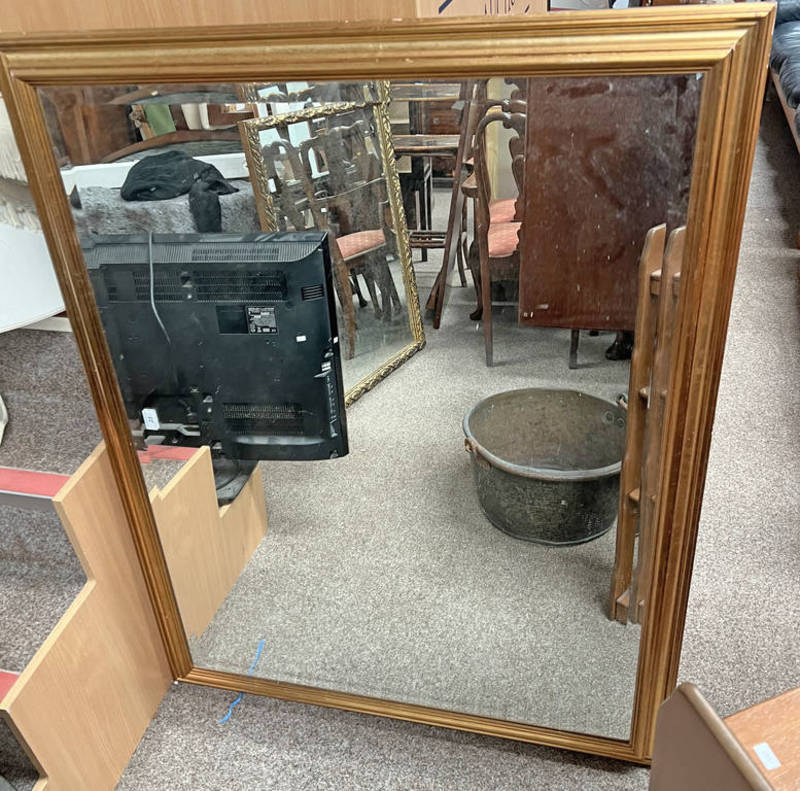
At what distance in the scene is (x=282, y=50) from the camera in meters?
0.79

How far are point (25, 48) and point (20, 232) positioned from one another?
0.78 ft

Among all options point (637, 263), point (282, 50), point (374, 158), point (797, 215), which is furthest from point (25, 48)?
point (797, 215)

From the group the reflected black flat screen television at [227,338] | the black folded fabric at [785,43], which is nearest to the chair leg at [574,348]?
the reflected black flat screen television at [227,338]

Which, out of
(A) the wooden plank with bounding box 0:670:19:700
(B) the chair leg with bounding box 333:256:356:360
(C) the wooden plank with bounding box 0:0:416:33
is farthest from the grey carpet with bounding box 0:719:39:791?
(C) the wooden plank with bounding box 0:0:416:33

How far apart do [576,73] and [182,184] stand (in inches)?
20.9

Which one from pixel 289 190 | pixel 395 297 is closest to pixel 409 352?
pixel 395 297

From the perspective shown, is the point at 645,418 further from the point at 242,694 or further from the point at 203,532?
the point at 242,694

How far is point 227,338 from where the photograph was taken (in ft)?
3.40

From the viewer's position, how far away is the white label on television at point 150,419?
1.12 m

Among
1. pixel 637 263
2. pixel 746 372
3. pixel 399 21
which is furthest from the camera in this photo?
pixel 746 372

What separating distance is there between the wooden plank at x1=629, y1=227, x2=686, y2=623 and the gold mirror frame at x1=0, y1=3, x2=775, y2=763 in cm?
2

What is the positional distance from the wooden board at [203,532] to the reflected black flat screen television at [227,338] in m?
0.09

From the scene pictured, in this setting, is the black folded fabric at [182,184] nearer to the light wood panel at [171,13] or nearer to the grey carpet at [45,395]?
the light wood panel at [171,13]

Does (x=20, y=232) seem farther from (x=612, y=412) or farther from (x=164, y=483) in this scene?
(x=612, y=412)
